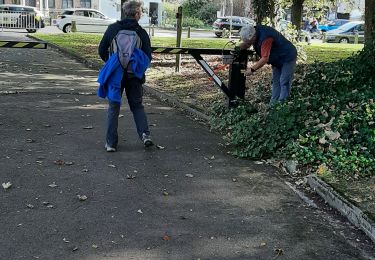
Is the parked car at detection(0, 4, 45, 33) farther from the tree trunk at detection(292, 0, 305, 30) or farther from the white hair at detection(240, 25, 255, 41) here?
the white hair at detection(240, 25, 255, 41)

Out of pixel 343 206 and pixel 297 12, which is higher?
pixel 297 12

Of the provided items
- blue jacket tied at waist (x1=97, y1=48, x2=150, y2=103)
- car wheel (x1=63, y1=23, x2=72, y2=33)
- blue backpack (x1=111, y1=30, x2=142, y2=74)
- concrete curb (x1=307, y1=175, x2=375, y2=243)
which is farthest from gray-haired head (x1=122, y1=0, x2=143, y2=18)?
car wheel (x1=63, y1=23, x2=72, y2=33)

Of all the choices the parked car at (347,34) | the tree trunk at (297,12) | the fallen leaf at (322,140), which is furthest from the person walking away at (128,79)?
the parked car at (347,34)

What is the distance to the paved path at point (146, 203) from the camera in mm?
4109

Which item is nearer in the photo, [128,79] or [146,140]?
[128,79]

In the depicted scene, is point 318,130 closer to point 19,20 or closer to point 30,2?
point 19,20

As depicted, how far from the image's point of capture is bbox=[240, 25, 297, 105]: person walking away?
25.2 feet

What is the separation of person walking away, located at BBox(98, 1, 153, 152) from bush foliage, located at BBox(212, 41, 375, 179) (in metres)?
1.37

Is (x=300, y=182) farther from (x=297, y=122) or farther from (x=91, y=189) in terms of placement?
(x=91, y=189)

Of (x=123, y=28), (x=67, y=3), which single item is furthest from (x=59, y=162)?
(x=67, y=3)

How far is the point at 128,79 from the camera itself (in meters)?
6.76

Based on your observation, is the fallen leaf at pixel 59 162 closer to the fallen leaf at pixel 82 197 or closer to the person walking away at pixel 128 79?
the person walking away at pixel 128 79

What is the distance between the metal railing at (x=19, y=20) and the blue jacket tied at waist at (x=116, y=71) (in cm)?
2947

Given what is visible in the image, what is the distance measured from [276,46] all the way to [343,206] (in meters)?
3.54
